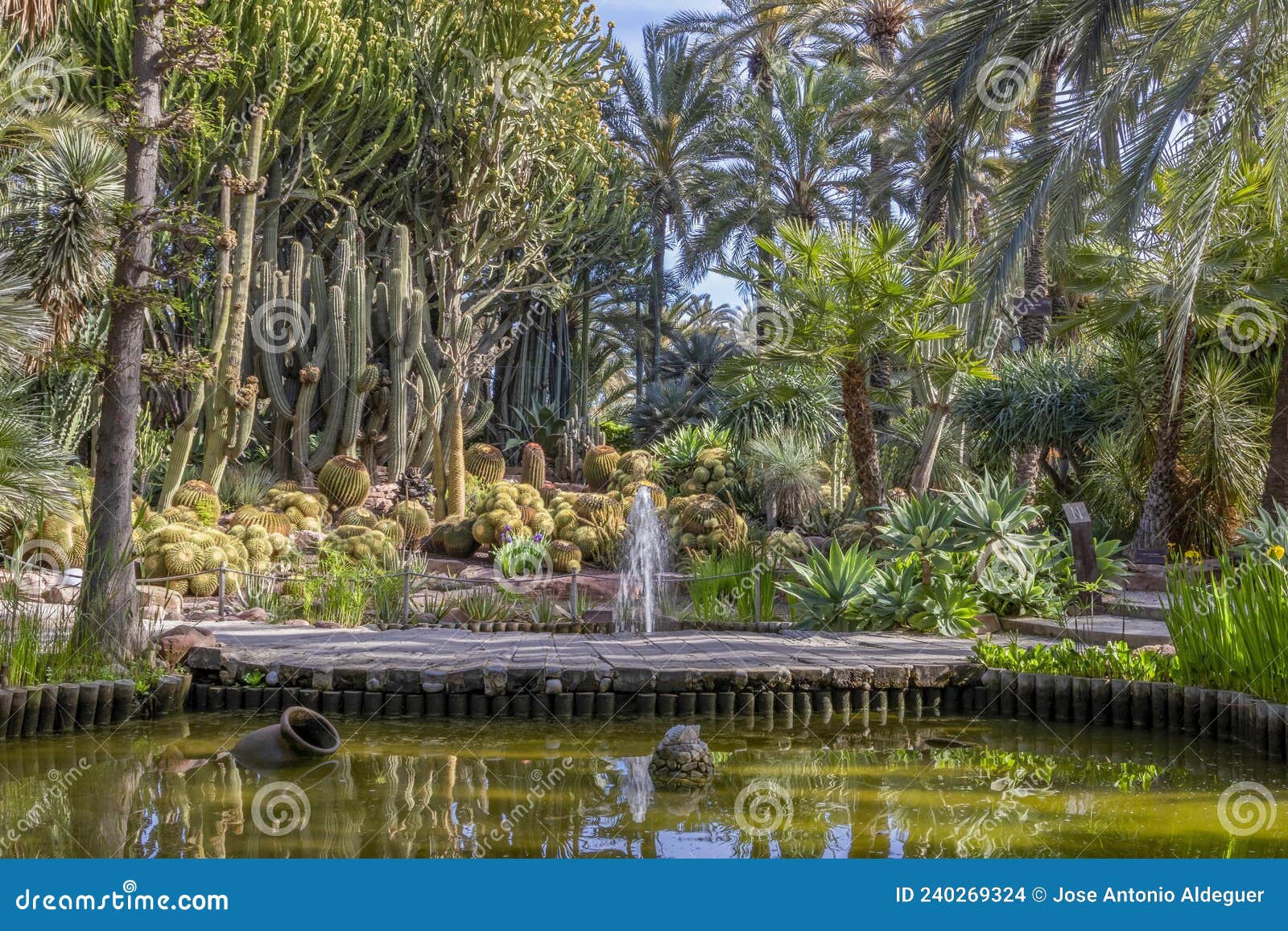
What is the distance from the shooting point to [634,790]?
5.12 meters

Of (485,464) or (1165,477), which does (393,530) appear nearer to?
(485,464)

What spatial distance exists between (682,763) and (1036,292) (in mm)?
12245

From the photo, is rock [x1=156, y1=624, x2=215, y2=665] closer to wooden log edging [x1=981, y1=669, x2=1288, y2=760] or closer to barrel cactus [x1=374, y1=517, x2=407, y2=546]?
wooden log edging [x1=981, y1=669, x2=1288, y2=760]

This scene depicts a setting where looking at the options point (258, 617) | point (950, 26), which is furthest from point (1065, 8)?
point (258, 617)

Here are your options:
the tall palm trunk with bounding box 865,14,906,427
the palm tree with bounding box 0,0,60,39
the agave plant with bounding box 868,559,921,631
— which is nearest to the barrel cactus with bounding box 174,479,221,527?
the palm tree with bounding box 0,0,60,39

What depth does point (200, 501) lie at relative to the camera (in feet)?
43.0

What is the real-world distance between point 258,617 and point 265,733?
14.6 ft

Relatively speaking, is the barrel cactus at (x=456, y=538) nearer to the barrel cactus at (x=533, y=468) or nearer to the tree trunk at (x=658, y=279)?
the barrel cactus at (x=533, y=468)

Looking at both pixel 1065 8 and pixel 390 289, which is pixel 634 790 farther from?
pixel 390 289

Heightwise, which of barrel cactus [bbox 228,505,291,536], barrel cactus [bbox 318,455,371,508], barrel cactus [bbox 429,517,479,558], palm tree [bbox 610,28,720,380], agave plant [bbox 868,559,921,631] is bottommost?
agave plant [bbox 868,559,921,631]

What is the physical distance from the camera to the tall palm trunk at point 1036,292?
1390cm

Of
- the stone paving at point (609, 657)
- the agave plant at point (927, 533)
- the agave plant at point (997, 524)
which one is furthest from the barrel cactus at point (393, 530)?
the agave plant at point (997, 524)

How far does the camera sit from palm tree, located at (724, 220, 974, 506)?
9609 millimetres

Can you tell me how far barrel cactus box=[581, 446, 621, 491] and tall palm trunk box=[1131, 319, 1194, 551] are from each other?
26.5ft
